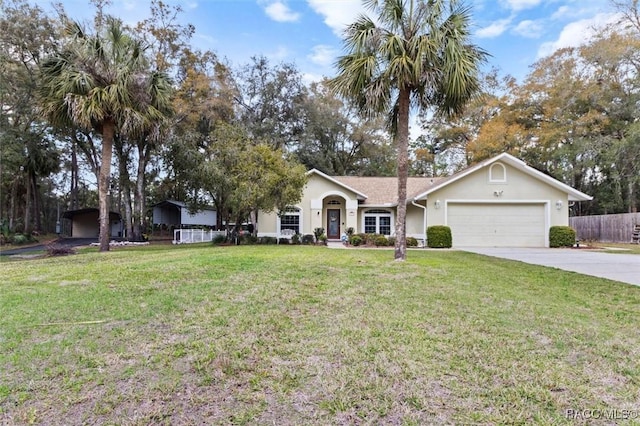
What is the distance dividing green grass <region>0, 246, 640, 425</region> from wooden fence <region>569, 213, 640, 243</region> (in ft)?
62.7

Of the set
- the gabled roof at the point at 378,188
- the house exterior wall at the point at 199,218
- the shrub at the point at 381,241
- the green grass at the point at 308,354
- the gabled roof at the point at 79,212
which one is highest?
→ the gabled roof at the point at 378,188

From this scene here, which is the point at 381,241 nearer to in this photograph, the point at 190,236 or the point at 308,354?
the point at 190,236

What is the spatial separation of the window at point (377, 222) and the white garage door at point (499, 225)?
4181 mm

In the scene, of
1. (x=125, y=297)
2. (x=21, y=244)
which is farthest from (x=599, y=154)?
(x=21, y=244)

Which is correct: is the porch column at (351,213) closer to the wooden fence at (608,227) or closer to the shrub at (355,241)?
the shrub at (355,241)

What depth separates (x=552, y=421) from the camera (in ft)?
8.04

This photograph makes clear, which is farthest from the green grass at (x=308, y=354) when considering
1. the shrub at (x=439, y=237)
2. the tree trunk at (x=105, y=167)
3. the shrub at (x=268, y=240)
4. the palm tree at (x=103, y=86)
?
the shrub at (x=268, y=240)

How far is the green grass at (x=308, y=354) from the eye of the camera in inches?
103

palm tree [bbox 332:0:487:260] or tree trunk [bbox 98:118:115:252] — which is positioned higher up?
palm tree [bbox 332:0:487:260]

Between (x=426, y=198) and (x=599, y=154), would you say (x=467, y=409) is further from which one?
(x=599, y=154)

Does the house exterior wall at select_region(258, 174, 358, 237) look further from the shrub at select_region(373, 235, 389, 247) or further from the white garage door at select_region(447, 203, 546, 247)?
the white garage door at select_region(447, 203, 546, 247)

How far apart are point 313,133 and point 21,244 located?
21.6m

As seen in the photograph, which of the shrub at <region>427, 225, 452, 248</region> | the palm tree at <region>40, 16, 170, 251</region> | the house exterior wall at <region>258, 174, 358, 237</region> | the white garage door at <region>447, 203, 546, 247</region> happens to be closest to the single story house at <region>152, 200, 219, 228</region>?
the house exterior wall at <region>258, 174, 358, 237</region>

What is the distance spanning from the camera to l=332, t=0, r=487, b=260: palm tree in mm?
9906
